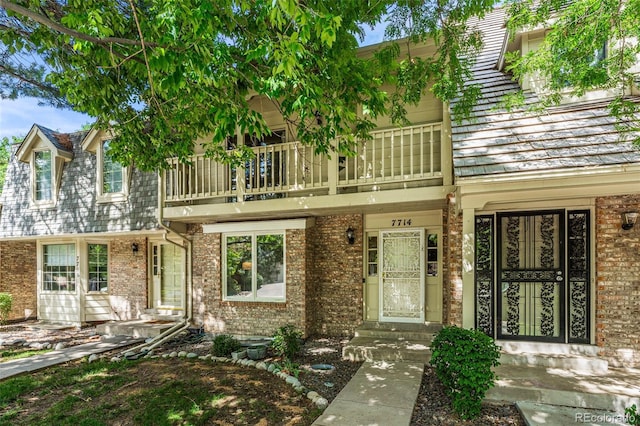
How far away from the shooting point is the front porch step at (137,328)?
841cm

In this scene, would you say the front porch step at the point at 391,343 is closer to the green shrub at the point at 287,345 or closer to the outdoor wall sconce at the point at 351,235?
the green shrub at the point at 287,345

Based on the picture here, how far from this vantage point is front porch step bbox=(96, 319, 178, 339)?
841cm

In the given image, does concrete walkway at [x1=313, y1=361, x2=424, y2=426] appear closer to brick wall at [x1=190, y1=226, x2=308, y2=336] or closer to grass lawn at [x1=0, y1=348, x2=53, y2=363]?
brick wall at [x1=190, y1=226, x2=308, y2=336]

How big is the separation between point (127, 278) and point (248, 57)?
921 cm

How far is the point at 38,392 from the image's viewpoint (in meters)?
5.24

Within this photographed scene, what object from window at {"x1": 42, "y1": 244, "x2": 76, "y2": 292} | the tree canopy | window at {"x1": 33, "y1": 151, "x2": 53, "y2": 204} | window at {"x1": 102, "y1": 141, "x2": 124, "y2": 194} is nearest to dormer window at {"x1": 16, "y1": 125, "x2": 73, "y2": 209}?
window at {"x1": 33, "y1": 151, "x2": 53, "y2": 204}

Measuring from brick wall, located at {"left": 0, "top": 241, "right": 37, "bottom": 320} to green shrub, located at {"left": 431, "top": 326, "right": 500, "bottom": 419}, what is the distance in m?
13.7

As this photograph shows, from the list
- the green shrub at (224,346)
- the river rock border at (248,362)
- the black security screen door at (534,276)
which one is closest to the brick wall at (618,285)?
the black security screen door at (534,276)

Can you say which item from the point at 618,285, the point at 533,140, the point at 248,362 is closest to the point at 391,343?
the point at 248,362

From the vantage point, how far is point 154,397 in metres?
4.76

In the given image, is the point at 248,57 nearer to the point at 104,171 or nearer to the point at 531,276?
the point at 531,276

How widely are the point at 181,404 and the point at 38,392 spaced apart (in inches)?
108

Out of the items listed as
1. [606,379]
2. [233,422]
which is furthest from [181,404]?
[606,379]

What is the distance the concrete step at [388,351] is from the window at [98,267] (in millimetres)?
8455
